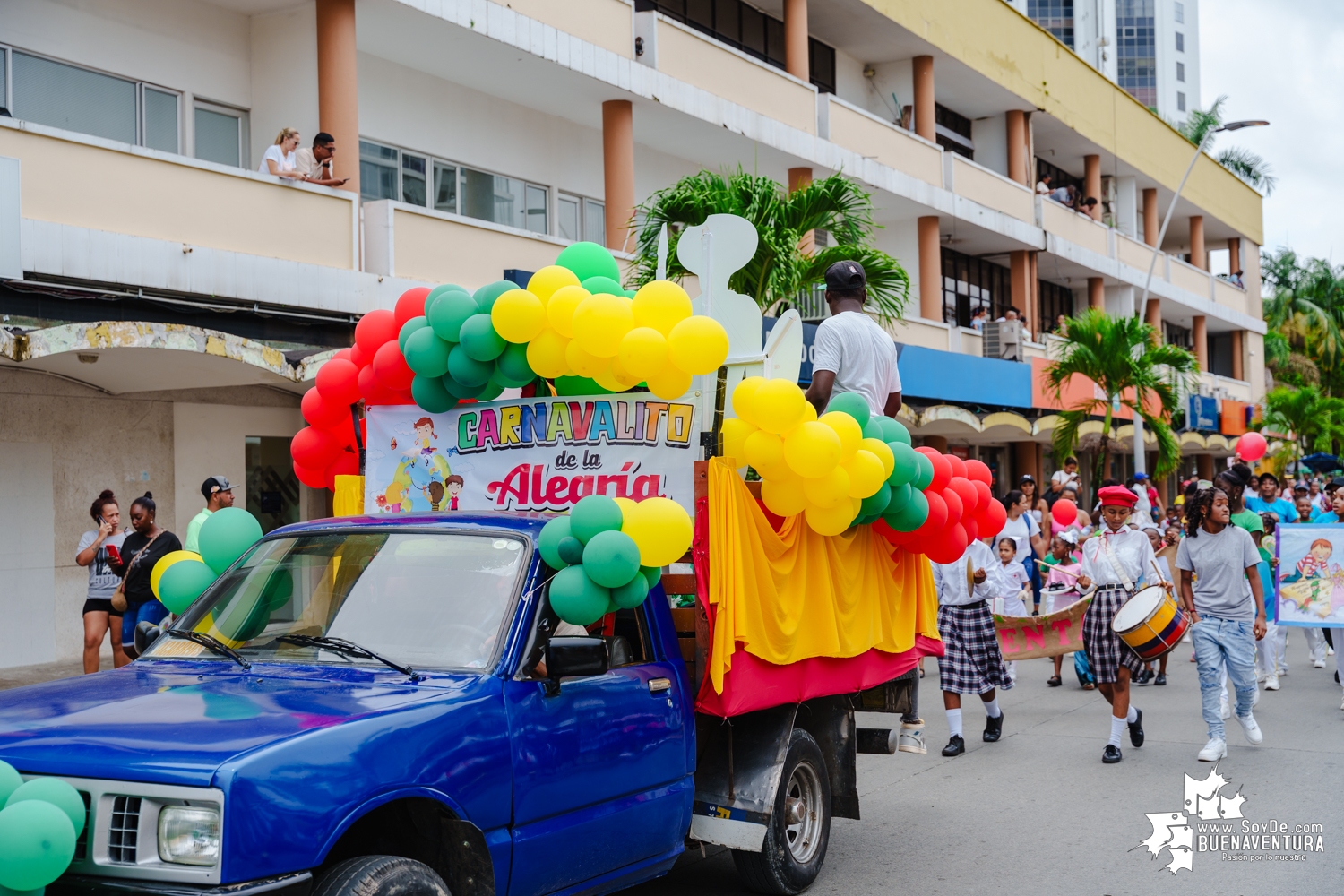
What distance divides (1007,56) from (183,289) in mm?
21845

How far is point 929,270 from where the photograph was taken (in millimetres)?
25906

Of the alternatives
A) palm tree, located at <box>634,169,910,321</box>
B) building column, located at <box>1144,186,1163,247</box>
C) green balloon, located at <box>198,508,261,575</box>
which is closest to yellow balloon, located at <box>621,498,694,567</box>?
green balloon, located at <box>198,508,261,575</box>

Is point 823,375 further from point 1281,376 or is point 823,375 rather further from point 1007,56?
point 1281,376

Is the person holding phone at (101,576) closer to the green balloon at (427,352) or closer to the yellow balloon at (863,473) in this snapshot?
the green balloon at (427,352)

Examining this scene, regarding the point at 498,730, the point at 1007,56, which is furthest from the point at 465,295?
the point at 1007,56

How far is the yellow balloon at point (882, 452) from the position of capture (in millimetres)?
5902

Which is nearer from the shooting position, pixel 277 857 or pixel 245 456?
pixel 277 857

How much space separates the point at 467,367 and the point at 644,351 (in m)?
1.05

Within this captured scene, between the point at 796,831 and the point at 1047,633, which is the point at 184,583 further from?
the point at 1047,633

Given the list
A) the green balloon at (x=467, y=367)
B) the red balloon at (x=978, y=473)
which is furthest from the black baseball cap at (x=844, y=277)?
the green balloon at (x=467, y=367)

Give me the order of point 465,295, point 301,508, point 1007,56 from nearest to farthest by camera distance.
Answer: point 465,295
point 301,508
point 1007,56

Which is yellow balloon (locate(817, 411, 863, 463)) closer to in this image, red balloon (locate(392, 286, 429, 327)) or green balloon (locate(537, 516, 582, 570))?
green balloon (locate(537, 516, 582, 570))

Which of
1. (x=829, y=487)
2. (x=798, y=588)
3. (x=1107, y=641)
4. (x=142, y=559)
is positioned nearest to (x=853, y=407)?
(x=829, y=487)

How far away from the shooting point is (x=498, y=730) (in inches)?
173
